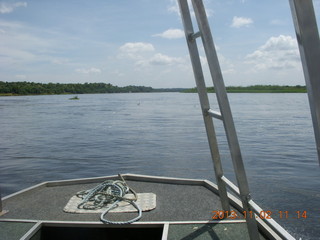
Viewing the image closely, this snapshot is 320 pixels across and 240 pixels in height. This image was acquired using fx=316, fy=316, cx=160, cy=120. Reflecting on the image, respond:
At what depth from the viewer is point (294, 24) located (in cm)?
130

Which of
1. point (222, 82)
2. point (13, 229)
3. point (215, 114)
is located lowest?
point (13, 229)

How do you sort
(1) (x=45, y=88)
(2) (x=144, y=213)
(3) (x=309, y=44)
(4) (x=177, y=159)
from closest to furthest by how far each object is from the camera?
(3) (x=309, y=44) < (2) (x=144, y=213) < (4) (x=177, y=159) < (1) (x=45, y=88)

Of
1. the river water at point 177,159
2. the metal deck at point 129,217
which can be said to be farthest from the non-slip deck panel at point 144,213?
the river water at point 177,159

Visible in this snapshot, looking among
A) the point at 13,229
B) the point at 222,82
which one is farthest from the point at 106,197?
the point at 222,82

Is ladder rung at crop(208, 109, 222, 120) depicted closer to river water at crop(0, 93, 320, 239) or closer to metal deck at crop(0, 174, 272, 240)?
metal deck at crop(0, 174, 272, 240)

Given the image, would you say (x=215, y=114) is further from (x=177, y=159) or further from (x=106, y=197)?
(x=177, y=159)

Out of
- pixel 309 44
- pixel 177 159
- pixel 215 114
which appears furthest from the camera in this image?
pixel 177 159
